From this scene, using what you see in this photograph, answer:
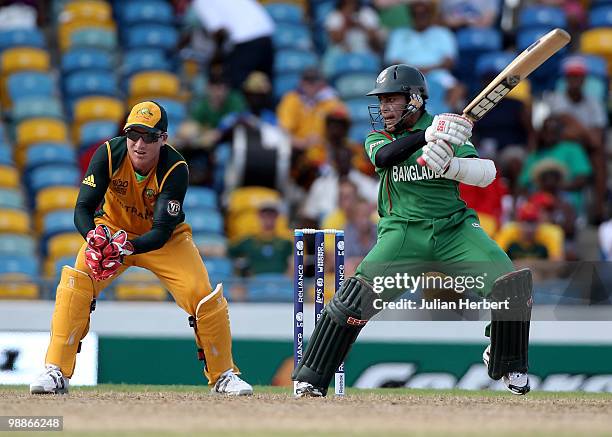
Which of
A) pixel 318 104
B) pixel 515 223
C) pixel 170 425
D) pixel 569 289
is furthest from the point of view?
pixel 318 104

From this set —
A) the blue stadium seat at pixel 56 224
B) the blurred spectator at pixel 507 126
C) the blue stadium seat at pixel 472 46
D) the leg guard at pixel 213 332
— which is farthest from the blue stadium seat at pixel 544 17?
the leg guard at pixel 213 332

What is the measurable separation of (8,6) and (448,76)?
16.0 ft

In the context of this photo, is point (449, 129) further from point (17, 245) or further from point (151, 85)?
point (151, 85)

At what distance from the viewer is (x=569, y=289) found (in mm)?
10383

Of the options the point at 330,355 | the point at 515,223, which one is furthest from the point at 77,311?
the point at 515,223

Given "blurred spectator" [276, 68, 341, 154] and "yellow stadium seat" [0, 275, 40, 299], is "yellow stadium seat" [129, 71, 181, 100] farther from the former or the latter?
"yellow stadium seat" [0, 275, 40, 299]

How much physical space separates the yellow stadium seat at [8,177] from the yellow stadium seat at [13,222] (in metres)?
0.49

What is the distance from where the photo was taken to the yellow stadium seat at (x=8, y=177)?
42.1 feet

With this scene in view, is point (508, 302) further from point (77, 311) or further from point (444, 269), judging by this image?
point (77, 311)

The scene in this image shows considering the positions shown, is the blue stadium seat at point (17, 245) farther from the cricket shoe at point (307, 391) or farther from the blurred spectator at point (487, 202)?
the cricket shoe at point (307, 391)

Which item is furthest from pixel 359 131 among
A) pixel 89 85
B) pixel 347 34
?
pixel 89 85

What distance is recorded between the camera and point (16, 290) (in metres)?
11.1

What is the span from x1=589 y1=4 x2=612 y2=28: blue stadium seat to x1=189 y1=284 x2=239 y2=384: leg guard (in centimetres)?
869

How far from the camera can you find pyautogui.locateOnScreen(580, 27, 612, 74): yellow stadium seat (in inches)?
599
